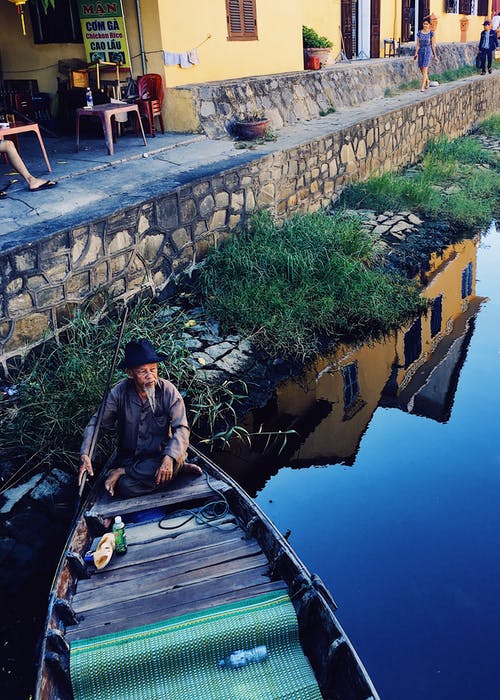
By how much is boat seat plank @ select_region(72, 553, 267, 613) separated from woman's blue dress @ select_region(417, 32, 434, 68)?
1610 centimetres

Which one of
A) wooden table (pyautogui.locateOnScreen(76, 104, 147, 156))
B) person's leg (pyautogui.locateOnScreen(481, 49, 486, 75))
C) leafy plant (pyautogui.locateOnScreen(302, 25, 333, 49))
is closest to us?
wooden table (pyautogui.locateOnScreen(76, 104, 147, 156))

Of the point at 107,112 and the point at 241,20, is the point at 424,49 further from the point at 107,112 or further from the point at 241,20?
the point at 107,112

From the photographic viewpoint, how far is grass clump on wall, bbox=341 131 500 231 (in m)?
12.1

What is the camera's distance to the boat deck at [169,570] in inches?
157

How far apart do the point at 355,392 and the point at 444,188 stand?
7650mm

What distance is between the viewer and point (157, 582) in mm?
4195

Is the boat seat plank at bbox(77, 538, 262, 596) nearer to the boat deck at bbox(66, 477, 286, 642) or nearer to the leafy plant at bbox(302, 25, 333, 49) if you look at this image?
the boat deck at bbox(66, 477, 286, 642)

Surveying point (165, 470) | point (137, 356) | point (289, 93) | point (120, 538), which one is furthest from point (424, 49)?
point (120, 538)

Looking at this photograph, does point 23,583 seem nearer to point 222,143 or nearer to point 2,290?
point 2,290

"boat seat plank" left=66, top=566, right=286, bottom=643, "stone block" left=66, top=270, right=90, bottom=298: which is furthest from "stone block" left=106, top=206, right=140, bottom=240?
"boat seat plank" left=66, top=566, right=286, bottom=643

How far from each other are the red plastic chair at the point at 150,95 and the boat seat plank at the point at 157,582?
7.98 m

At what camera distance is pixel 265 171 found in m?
9.59

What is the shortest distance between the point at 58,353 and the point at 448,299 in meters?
5.88

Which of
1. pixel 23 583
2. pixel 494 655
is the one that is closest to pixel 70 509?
pixel 23 583
